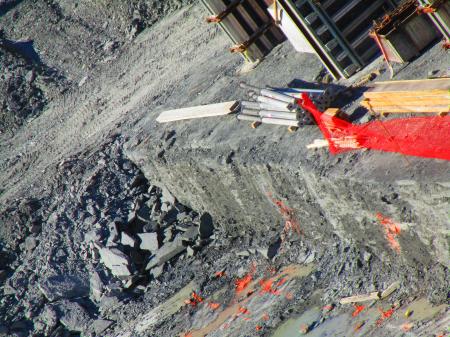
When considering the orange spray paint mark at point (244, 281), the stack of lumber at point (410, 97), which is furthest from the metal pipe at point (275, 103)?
the orange spray paint mark at point (244, 281)

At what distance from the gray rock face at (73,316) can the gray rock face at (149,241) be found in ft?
6.82

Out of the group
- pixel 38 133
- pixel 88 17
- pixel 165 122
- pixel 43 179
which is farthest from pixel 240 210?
pixel 88 17

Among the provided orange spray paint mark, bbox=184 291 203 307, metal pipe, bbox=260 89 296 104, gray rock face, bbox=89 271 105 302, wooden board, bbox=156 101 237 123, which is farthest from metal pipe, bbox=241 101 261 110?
gray rock face, bbox=89 271 105 302

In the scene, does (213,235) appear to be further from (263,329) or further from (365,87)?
(365,87)

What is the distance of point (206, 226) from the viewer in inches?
599

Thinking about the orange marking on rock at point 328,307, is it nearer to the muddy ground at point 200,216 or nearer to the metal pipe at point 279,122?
the muddy ground at point 200,216

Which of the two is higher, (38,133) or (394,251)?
(38,133)

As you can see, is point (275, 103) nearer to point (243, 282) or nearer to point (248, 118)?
point (248, 118)

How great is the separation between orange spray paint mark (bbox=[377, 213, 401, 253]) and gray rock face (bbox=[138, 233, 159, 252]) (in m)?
6.99

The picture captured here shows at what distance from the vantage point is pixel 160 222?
52.7 ft

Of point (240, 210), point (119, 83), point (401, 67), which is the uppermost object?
point (119, 83)

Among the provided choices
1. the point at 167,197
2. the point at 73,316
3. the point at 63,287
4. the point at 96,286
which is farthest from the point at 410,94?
the point at 63,287

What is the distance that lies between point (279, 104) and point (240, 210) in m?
2.99

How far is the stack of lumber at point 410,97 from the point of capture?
9.18m
